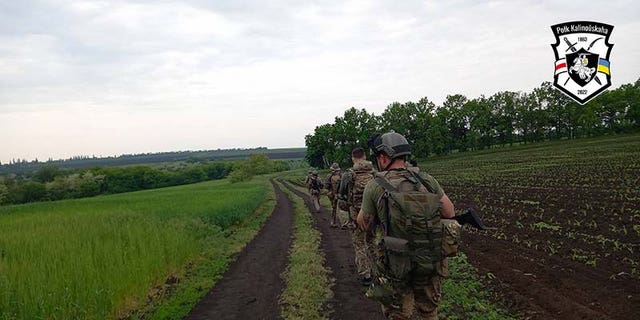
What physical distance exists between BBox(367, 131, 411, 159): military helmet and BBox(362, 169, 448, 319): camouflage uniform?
0.64ft

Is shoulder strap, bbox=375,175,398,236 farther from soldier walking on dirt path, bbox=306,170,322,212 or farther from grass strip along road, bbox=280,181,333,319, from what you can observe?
soldier walking on dirt path, bbox=306,170,322,212

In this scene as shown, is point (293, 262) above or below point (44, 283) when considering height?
below

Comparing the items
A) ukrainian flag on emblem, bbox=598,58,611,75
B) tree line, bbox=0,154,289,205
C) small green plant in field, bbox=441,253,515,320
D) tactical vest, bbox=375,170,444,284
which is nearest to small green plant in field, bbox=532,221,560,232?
small green plant in field, bbox=441,253,515,320

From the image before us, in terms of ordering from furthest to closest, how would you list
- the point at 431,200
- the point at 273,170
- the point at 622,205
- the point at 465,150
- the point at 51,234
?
the point at 273,170 < the point at 465,150 < the point at 622,205 < the point at 51,234 < the point at 431,200

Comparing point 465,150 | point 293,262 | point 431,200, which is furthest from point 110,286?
point 465,150

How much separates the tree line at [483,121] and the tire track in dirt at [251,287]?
215ft

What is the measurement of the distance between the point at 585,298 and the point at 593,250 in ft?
10.8

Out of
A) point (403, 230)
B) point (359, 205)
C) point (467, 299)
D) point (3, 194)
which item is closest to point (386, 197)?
point (403, 230)

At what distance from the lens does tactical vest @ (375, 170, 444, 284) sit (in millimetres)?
3672

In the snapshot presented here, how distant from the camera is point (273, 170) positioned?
12912 centimetres

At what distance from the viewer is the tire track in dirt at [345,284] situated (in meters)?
6.26

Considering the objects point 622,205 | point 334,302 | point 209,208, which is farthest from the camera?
point 209,208

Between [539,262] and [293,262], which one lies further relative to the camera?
[293,262]

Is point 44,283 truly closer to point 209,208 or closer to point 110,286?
point 110,286
